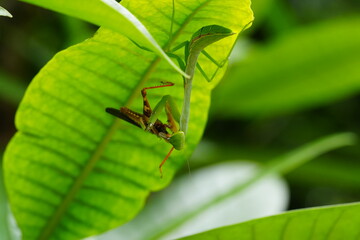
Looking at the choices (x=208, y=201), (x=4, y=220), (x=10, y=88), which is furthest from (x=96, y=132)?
(x=10, y=88)

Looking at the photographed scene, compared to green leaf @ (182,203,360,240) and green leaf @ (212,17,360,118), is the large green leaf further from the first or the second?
green leaf @ (212,17,360,118)

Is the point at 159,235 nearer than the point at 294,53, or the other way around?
the point at 159,235

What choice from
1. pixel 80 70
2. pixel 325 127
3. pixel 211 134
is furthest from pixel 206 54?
pixel 325 127

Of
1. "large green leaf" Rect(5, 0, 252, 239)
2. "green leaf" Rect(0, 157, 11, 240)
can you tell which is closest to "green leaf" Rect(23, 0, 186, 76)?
"large green leaf" Rect(5, 0, 252, 239)

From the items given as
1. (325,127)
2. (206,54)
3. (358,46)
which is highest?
(358,46)

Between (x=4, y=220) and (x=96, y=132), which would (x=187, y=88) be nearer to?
(x=96, y=132)

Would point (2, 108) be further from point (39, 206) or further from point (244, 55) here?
point (39, 206)

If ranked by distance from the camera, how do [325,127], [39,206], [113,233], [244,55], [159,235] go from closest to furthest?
[39,206], [159,235], [113,233], [244,55], [325,127]
